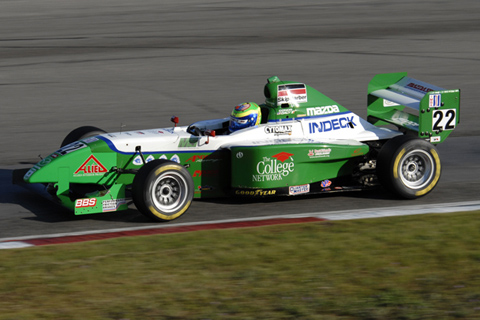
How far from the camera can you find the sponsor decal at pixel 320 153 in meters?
9.76

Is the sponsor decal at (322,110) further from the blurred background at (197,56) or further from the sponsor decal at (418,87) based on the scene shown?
the blurred background at (197,56)

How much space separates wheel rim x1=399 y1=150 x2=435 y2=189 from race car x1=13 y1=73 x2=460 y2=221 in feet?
0.04

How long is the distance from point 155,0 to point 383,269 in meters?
28.7

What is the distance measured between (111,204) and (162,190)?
2.00 feet

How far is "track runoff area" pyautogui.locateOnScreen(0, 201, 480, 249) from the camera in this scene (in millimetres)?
8297

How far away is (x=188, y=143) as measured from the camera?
9.55 meters

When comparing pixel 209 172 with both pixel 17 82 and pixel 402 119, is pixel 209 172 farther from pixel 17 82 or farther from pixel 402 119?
pixel 17 82

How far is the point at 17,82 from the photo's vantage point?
722 inches

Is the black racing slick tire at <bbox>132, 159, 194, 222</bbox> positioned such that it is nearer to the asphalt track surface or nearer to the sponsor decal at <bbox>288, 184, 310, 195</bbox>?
the asphalt track surface

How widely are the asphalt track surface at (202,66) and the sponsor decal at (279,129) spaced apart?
876 millimetres

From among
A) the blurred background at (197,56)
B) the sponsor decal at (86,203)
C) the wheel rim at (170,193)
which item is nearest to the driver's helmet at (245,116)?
the wheel rim at (170,193)

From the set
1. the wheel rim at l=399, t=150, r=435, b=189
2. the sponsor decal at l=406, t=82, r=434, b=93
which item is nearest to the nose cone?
the wheel rim at l=399, t=150, r=435, b=189

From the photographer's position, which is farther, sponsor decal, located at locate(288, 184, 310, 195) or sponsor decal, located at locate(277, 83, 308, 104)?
sponsor decal, located at locate(277, 83, 308, 104)

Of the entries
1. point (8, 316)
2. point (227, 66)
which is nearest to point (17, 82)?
point (227, 66)
